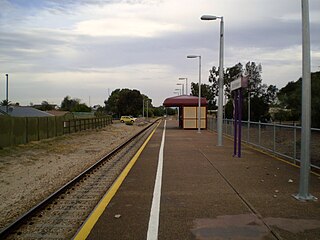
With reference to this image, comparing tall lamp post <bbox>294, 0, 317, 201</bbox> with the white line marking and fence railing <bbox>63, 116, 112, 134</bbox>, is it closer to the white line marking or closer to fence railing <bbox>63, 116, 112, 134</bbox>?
the white line marking

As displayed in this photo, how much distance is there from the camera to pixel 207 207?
6.45 metres

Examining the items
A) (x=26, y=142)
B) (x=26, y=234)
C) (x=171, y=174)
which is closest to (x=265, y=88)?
(x=26, y=142)

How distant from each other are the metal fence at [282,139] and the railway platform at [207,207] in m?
1.00

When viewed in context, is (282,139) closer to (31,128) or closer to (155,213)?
(155,213)

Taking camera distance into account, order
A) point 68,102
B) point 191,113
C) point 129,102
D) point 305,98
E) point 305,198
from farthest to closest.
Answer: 1. point 68,102
2. point 129,102
3. point 191,113
4. point 305,98
5. point 305,198

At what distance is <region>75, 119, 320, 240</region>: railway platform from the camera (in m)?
5.12

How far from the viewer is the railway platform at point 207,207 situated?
16.8 feet

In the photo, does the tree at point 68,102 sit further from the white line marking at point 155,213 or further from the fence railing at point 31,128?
the white line marking at point 155,213

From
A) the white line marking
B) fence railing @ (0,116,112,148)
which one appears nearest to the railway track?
the white line marking

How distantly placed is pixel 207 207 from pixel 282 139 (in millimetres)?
8052

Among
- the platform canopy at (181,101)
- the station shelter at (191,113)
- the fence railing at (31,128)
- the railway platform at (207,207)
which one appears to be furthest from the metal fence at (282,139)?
the platform canopy at (181,101)

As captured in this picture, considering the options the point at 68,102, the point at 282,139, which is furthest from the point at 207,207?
the point at 68,102

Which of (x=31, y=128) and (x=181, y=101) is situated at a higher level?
(x=181, y=101)

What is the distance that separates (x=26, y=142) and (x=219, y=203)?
714 inches
